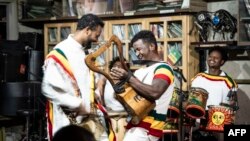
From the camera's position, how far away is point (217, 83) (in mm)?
4590

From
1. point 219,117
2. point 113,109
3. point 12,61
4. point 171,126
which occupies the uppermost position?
point 12,61

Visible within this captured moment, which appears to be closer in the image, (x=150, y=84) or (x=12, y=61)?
(x=150, y=84)

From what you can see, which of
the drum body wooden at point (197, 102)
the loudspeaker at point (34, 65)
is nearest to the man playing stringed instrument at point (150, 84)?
the drum body wooden at point (197, 102)

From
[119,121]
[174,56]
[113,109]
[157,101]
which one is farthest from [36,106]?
[157,101]

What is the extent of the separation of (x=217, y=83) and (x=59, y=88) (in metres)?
2.21

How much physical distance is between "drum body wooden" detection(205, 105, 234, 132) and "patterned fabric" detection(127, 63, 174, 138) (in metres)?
1.55

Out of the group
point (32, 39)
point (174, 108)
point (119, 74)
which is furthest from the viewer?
point (32, 39)

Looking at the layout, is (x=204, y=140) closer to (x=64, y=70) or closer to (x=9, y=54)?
(x=64, y=70)

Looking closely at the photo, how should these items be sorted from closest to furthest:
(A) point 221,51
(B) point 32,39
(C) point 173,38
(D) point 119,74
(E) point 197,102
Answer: (D) point 119,74 → (E) point 197,102 → (A) point 221,51 → (C) point 173,38 → (B) point 32,39

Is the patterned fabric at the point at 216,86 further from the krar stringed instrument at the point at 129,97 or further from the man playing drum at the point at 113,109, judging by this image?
the krar stringed instrument at the point at 129,97

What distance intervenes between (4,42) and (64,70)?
3.32 meters

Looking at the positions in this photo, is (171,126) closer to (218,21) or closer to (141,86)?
(218,21)

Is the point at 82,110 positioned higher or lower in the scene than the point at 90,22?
lower

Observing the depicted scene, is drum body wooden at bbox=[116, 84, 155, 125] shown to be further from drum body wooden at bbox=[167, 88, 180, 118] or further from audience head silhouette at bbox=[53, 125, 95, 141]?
drum body wooden at bbox=[167, 88, 180, 118]
